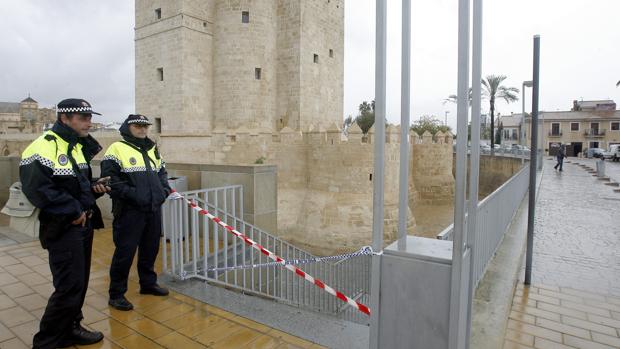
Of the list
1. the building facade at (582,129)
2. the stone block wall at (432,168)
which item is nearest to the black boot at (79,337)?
the stone block wall at (432,168)

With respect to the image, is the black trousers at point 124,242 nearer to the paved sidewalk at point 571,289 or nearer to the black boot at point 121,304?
the black boot at point 121,304

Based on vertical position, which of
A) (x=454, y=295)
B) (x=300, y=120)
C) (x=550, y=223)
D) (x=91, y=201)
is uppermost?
(x=300, y=120)

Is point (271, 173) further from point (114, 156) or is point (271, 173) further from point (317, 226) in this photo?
point (317, 226)

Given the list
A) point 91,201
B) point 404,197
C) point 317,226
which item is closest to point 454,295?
point 404,197

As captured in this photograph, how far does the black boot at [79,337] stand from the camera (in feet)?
9.45

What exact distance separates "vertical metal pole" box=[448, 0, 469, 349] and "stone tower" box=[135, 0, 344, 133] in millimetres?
17680

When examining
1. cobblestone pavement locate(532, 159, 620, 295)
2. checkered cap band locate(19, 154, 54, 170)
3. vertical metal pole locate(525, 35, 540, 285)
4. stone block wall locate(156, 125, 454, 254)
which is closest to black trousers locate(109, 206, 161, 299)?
checkered cap band locate(19, 154, 54, 170)

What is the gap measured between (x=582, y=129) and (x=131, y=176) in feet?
201

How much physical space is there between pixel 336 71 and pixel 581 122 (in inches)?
1743

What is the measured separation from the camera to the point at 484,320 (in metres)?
3.23

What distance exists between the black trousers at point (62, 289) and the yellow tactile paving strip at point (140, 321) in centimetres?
27

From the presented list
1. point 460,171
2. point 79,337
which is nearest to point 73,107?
point 79,337

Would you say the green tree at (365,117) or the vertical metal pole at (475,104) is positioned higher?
the green tree at (365,117)

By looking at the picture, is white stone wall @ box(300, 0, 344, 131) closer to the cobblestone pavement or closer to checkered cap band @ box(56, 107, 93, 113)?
the cobblestone pavement
